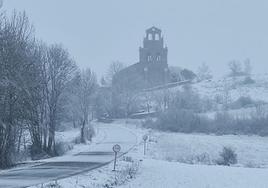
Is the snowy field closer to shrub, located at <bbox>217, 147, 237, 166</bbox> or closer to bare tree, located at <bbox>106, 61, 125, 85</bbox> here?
shrub, located at <bbox>217, 147, 237, 166</bbox>

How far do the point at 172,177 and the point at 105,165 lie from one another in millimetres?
6276

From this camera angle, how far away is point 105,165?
119 feet

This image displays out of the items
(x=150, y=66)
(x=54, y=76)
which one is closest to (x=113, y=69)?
(x=150, y=66)

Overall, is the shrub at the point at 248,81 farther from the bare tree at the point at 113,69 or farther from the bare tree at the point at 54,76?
the bare tree at the point at 54,76

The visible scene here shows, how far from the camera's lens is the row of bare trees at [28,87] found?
3628 centimetres

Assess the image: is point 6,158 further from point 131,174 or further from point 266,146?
point 266,146

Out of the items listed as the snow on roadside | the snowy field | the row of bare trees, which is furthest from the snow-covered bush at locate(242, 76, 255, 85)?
the snow on roadside

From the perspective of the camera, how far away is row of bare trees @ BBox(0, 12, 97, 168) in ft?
119

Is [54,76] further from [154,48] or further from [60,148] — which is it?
[154,48]

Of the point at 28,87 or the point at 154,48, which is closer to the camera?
the point at 28,87

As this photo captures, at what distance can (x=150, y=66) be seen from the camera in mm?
146625

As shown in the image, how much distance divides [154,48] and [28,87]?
106822 mm

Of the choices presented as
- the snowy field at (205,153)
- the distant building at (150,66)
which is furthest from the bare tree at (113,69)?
the snowy field at (205,153)

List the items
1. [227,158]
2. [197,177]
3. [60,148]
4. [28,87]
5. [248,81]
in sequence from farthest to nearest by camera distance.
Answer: [248,81], [60,148], [227,158], [28,87], [197,177]
